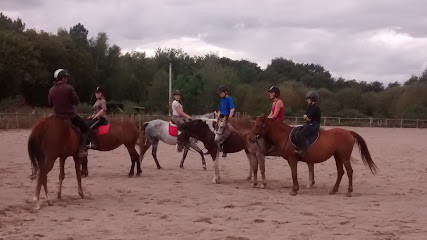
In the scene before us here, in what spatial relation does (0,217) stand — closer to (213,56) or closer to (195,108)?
(195,108)

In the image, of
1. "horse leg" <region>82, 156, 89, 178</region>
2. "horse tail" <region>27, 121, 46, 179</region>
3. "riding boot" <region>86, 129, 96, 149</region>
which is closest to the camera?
"horse tail" <region>27, 121, 46, 179</region>

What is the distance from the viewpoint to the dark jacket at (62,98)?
356 inches

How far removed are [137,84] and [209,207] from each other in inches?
2043

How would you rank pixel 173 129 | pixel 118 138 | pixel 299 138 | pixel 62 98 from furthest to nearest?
pixel 173 129 → pixel 118 138 → pixel 299 138 → pixel 62 98

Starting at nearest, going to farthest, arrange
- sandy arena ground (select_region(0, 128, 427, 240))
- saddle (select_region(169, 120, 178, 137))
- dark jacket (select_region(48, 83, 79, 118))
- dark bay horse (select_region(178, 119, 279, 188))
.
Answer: sandy arena ground (select_region(0, 128, 427, 240)) → dark jacket (select_region(48, 83, 79, 118)) → dark bay horse (select_region(178, 119, 279, 188)) → saddle (select_region(169, 120, 178, 137))

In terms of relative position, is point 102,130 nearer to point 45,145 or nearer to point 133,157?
point 133,157

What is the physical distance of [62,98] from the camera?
909 centimetres

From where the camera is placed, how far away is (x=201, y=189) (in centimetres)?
→ 1093

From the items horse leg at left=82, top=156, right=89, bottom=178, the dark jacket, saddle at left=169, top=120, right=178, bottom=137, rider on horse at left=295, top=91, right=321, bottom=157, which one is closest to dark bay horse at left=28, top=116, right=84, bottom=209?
the dark jacket

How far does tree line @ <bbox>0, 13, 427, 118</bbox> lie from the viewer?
44.2m

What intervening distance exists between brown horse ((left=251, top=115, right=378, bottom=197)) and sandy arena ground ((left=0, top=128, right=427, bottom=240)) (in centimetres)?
65

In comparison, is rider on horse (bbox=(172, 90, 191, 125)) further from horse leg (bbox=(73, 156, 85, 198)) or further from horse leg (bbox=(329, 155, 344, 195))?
horse leg (bbox=(329, 155, 344, 195))

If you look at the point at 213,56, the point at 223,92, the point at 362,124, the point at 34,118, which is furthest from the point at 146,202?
the point at 213,56

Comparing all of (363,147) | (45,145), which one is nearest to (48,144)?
(45,145)
